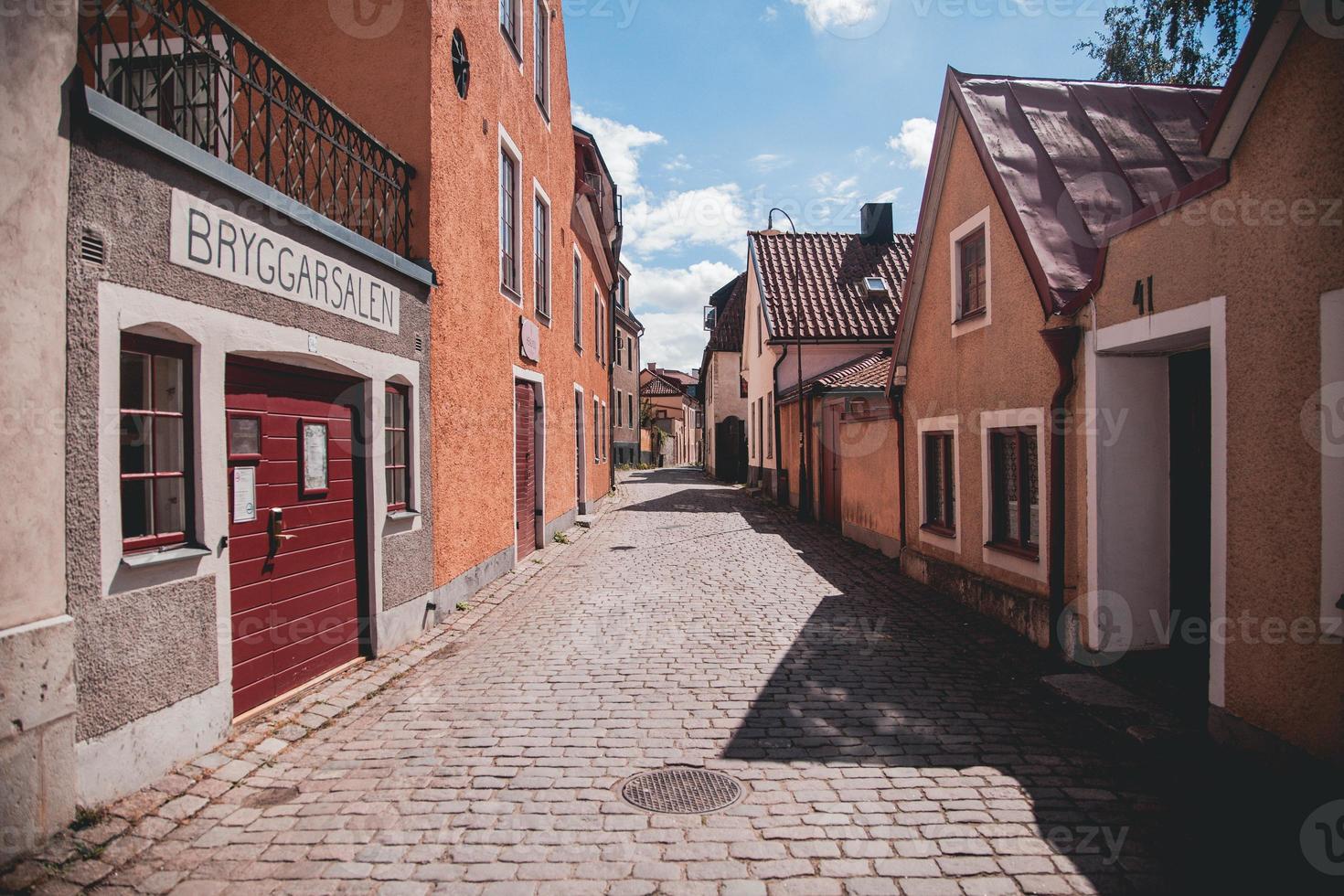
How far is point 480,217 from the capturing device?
9445 millimetres

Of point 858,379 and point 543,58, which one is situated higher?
point 543,58

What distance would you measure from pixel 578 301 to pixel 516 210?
5798 millimetres

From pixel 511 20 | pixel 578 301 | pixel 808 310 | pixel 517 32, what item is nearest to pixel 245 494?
pixel 511 20

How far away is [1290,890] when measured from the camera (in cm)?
321

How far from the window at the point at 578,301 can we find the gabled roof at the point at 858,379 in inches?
205

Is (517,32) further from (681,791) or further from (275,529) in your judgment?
(681,791)

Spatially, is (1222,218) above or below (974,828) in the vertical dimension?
above

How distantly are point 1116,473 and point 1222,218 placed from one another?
7.44 ft

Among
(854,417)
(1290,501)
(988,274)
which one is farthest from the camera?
(854,417)

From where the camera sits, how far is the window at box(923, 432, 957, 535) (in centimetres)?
990

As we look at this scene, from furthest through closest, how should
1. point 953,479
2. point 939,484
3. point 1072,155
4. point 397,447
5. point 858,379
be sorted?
point 858,379 → point 939,484 → point 953,479 → point 1072,155 → point 397,447

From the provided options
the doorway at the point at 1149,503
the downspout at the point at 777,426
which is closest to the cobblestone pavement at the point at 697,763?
the doorway at the point at 1149,503

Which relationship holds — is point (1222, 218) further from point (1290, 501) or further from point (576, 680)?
point (576, 680)

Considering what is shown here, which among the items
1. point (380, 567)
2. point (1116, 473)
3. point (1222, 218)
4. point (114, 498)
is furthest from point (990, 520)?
point (114, 498)
